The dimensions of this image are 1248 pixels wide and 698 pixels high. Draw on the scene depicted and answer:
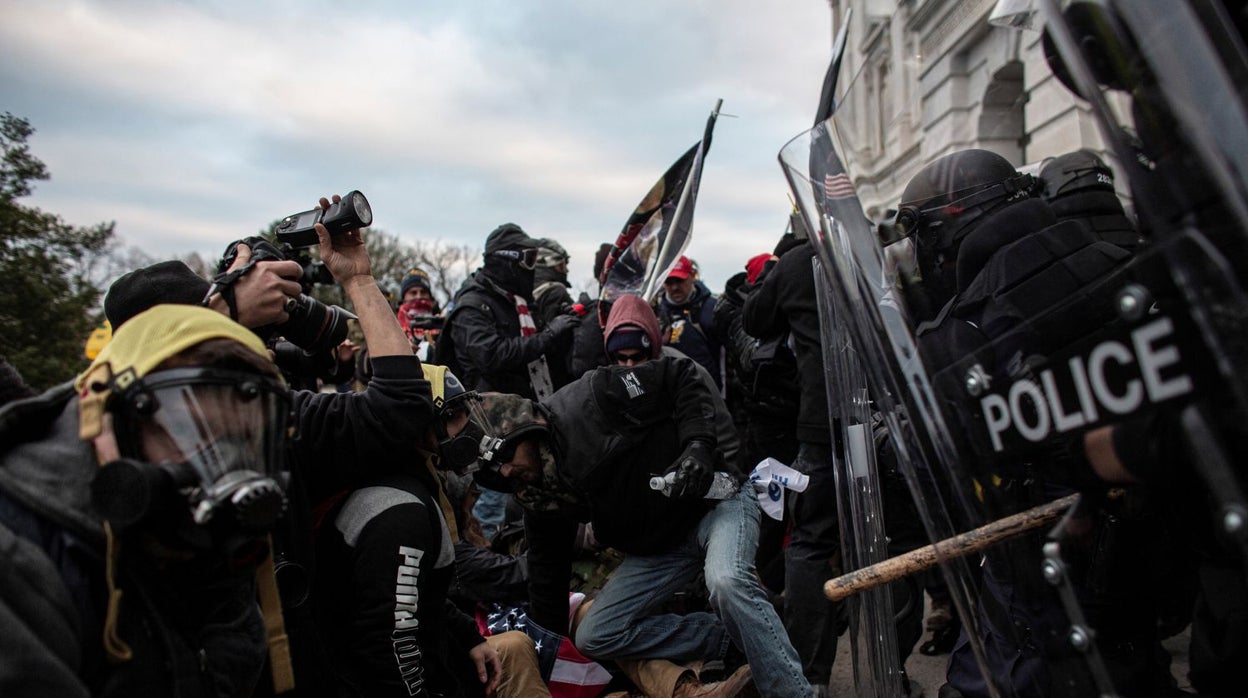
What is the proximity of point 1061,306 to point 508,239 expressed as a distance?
4.61 metres

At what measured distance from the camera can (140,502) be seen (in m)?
1.14

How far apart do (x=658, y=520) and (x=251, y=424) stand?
91.1 inches

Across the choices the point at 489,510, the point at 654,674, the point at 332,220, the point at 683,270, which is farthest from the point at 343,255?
the point at 683,270

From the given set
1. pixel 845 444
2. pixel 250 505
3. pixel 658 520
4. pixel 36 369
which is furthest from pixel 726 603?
pixel 36 369

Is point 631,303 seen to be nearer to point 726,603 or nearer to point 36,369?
point 726,603

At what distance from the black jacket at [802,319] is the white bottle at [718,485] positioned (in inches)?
18.9

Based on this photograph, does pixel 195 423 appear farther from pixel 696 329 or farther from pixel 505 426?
pixel 696 329

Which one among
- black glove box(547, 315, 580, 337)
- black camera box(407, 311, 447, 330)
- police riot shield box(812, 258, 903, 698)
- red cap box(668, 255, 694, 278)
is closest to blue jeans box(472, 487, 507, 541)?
black glove box(547, 315, 580, 337)

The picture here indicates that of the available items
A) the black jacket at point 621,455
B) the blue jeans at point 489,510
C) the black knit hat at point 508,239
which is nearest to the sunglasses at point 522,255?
the black knit hat at point 508,239

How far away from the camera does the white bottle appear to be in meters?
3.29

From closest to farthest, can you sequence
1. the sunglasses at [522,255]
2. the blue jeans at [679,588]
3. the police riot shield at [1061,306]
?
1. the police riot shield at [1061,306]
2. the blue jeans at [679,588]
3. the sunglasses at [522,255]

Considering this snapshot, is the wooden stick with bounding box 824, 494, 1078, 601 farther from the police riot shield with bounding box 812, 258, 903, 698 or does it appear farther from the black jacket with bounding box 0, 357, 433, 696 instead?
the black jacket with bounding box 0, 357, 433, 696

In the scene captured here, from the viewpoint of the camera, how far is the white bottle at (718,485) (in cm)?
329

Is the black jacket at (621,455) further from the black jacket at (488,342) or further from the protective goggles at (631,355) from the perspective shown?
the black jacket at (488,342)
